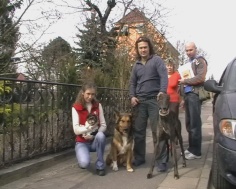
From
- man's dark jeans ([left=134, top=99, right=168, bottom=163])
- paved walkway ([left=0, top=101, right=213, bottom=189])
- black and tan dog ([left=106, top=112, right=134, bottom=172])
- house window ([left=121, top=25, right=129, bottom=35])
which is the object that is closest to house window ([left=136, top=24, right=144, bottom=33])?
house window ([left=121, top=25, right=129, bottom=35])

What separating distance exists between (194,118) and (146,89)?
1.20 m

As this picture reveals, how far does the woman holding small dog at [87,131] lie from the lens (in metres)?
5.38

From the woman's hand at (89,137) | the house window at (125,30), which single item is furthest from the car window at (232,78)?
the house window at (125,30)

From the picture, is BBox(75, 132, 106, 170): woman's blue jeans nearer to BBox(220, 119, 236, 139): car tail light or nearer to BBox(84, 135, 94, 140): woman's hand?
BBox(84, 135, 94, 140): woman's hand

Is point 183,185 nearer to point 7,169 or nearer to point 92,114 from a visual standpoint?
point 92,114

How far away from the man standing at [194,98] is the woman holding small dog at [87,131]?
1.71m

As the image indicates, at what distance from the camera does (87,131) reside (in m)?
5.48

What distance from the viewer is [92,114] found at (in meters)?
5.57

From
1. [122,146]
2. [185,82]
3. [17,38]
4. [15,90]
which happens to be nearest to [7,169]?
[15,90]

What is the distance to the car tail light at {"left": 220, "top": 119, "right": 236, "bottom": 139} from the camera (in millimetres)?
3859

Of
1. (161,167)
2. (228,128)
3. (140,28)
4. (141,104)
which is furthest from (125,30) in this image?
(228,128)

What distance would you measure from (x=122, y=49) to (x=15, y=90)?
15097mm

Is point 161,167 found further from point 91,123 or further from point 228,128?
point 228,128

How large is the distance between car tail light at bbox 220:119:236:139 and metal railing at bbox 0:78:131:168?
305 centimetres
